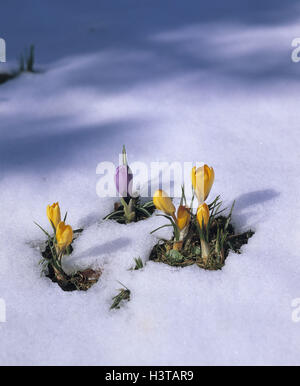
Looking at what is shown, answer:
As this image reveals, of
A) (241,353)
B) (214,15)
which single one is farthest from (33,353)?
(214,15)

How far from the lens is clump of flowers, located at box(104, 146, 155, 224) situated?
115cm

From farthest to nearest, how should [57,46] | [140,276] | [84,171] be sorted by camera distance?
[57,46] → [84,171] → [140,276]

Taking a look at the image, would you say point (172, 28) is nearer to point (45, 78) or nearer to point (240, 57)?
point (240, 57)

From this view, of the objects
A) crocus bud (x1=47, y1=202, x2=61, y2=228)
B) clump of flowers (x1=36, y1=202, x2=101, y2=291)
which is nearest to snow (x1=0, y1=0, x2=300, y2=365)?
clump of flowers (x1=36, y1=202, x2=101, y2=291)

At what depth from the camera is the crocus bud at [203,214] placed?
1.03 meters

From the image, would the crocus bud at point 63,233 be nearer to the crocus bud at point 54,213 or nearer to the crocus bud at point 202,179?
the crocus bud at point 54,213

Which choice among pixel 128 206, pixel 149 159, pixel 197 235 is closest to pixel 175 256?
pixel 197 235

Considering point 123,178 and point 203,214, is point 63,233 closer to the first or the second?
point 123,178

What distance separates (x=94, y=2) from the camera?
301cm

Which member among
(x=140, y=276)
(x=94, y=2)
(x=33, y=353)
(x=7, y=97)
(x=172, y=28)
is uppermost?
(x=94, y=2)

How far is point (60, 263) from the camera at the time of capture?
109 cm

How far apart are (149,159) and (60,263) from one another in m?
0.58

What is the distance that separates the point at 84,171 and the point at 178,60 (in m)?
1.00

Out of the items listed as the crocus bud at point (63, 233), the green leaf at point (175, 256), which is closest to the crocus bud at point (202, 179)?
the green leaf at point (175, 256)
